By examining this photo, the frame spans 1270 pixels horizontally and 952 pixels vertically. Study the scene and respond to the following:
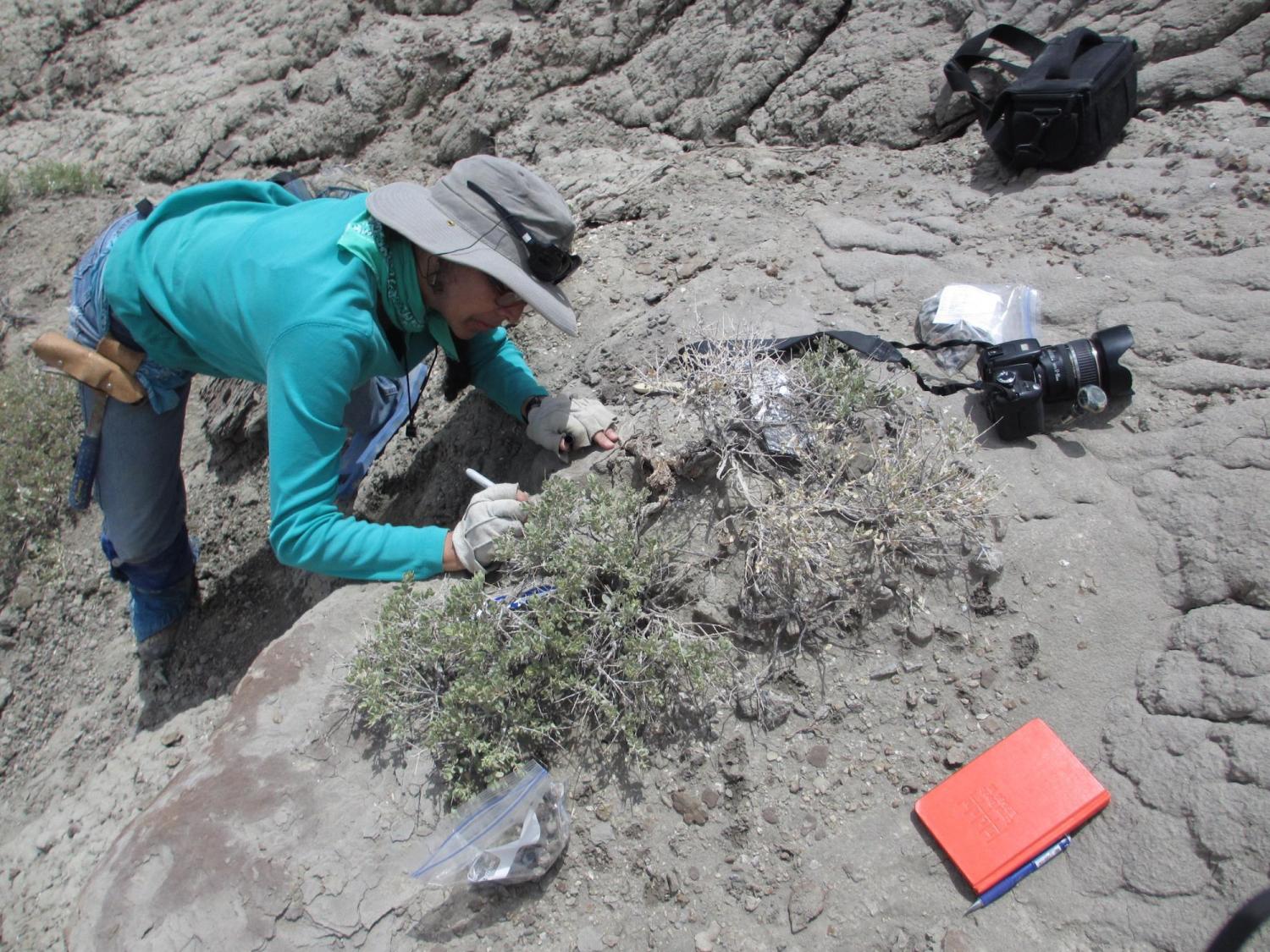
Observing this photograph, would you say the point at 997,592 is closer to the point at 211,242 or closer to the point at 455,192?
the point at 455,192

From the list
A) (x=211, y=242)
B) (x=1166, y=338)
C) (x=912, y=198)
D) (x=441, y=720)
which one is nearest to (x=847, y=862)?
(x=441, y=720)

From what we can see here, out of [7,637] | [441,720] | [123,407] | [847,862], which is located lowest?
[7,637]

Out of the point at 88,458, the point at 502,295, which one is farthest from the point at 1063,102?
the point at 88,458

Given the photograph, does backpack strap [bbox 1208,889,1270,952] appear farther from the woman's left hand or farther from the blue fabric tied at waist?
the blue fabric tied at waist

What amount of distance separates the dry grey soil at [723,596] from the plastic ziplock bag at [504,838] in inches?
3.2

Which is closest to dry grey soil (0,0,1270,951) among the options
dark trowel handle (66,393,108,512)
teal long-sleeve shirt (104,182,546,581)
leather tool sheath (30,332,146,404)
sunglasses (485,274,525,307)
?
teal long-sleeve shirt (104,182,546,581)

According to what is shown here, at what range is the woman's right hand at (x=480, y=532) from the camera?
2215 millimetres

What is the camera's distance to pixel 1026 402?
228 cm

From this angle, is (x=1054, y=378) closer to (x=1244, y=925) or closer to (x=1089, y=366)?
(x=1089, y=366)

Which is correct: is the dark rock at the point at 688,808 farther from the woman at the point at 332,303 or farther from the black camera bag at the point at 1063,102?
the black camera bag at the point at 1063,102

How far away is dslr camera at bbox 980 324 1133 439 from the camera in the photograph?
228cm

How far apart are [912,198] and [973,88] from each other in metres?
0.43

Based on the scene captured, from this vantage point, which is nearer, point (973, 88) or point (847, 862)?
point (847, 862)

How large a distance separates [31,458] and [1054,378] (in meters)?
4.15
